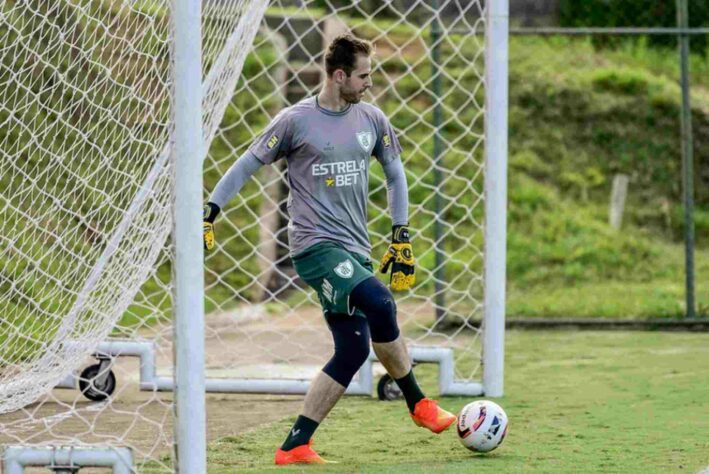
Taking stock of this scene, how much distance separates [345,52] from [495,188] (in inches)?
77.7

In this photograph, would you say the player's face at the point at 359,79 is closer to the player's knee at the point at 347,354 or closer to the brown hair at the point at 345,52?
the brown hair at the point at 345,52

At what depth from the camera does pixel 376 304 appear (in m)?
5.87

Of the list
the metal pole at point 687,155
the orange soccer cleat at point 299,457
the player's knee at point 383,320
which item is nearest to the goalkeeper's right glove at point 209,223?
the player's knee at point 383,320

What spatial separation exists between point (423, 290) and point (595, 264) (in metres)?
1.86

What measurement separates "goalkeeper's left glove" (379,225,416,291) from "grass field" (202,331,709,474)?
753mm

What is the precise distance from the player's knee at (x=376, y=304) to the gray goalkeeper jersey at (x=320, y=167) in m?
0.21

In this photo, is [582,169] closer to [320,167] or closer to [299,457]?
[320,167]

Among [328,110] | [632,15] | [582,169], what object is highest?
[632,15]

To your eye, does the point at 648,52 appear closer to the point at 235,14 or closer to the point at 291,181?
the point at 235,14

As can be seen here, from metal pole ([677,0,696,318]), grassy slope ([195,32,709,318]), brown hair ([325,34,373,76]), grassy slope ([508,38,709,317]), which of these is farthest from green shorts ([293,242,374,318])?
grassy slope ([508,38,709,317])

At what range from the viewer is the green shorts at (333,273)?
5.89m

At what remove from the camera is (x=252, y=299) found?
12.4 meters

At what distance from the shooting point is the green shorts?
589 cm

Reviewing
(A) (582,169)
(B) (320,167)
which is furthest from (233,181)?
(A) (582,169)
